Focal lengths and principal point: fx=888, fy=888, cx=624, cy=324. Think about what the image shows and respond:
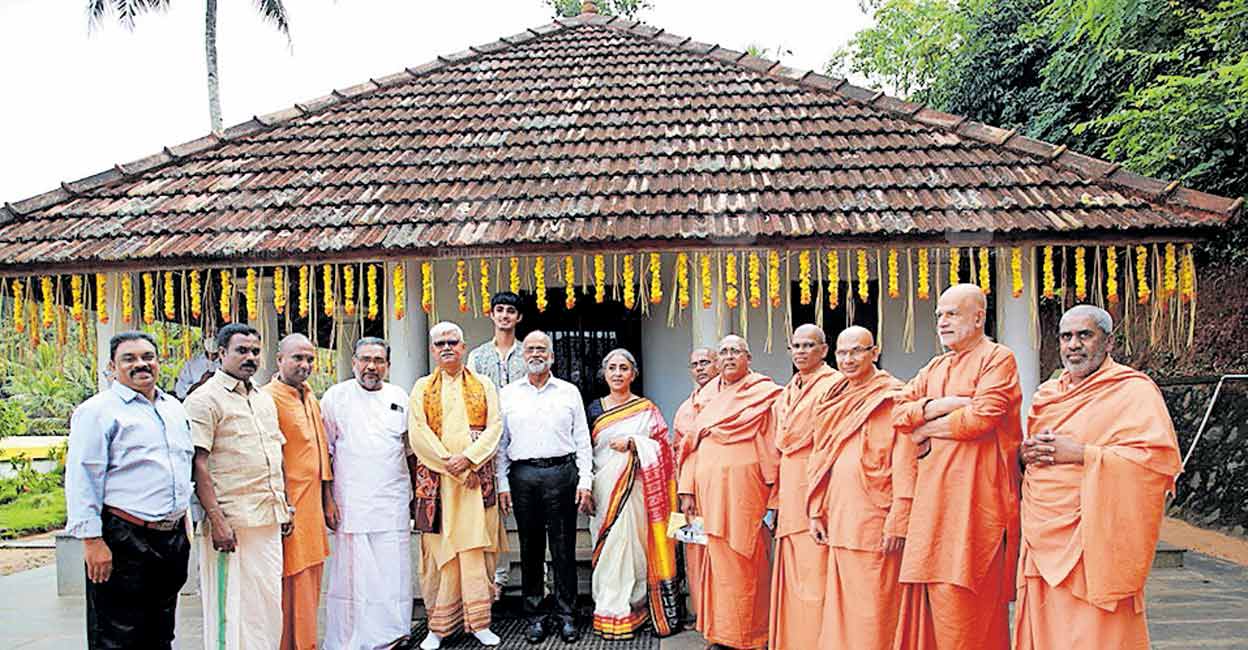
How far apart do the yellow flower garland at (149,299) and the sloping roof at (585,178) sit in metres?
0.29

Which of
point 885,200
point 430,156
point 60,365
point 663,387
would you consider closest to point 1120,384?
point 885,200

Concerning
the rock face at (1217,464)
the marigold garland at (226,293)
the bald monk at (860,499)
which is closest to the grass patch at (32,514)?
the marigold garland at (226,293)

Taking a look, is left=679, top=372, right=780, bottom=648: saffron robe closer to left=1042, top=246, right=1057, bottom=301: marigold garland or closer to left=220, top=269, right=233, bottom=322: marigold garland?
left=1042, top=246, right=1057, bottom=301: marigold garland

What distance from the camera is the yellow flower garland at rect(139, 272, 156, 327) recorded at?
6.71m

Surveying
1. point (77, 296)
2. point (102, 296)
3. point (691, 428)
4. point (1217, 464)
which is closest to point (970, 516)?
point (691, 428)

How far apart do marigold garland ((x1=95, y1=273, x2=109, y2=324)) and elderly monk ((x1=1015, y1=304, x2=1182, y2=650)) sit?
6.39 metres

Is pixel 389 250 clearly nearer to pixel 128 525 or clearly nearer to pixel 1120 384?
pixel 128 525

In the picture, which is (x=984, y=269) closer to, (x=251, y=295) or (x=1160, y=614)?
(x=1160, y=614)

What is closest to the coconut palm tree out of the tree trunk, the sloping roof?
the tree trunk

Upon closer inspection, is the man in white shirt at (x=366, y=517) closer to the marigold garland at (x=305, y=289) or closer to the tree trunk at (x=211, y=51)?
the marigold garland at (x=305, y=289)

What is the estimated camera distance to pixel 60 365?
6762mm

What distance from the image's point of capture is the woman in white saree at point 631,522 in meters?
5.48

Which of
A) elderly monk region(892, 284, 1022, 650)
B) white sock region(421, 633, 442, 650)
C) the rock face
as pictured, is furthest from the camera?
the rock face

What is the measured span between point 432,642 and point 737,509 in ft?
6.56
